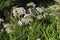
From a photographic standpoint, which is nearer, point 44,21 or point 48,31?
point 48,31

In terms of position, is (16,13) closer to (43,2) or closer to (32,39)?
(32,39)

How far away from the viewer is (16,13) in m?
5.16

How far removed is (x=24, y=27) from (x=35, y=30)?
0.27 m

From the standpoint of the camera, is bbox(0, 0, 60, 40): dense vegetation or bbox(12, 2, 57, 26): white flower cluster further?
bbox(12, 2, 57, 26): white flower cluster

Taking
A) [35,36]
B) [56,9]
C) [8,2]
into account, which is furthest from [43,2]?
[35,36]

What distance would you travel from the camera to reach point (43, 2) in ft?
21.6

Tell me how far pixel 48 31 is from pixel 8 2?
1.37 m

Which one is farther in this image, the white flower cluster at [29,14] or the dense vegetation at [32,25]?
the white flower cluster at [29,14]

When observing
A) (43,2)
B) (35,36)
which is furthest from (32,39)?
(43,2)

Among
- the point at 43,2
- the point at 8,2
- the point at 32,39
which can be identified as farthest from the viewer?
the point at 43,2

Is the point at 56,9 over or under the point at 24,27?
over

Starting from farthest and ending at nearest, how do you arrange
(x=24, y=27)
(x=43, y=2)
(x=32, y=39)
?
1. (x=43, y=2)
2. (x=24, y=27)
3. (x=32, y=39)

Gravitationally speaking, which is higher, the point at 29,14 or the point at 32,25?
the point at 29,14

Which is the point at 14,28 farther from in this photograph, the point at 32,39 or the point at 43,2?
the point at 43,2
